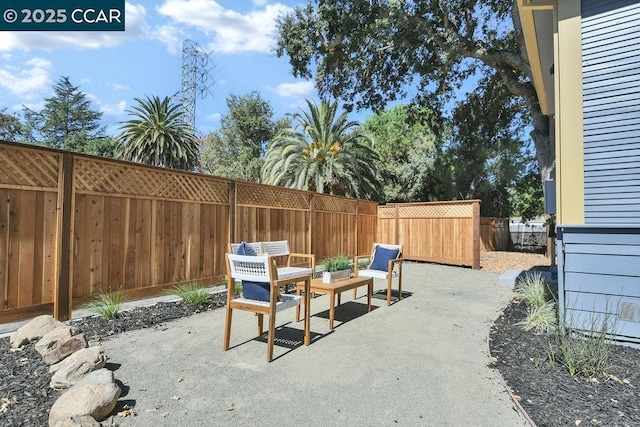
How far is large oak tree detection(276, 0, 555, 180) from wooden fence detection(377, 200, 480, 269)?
230 centimetres

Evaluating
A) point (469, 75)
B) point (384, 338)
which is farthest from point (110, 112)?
point (384, 338)

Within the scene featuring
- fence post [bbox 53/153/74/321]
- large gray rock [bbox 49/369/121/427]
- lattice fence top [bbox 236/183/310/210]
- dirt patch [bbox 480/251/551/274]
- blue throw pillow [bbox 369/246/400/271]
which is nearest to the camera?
large gray rock [bbox 49/369/121/427]

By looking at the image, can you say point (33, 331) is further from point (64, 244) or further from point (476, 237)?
point (476, 237)

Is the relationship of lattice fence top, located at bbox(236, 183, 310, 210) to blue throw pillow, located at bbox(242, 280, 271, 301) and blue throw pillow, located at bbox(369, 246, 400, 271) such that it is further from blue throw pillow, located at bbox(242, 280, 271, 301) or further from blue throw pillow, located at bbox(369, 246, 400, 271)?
blue throw pillow, located at bbox(242, 280, 271, 301)

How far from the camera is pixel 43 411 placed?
90.6 inches

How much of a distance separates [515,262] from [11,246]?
1174 cm

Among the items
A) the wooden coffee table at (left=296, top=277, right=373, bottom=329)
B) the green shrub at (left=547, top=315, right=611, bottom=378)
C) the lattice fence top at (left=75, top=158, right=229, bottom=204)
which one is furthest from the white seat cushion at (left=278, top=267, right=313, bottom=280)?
the green shrub at (left=547, top=315, right=611, bottom=378)

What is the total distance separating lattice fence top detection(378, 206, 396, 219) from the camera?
12.1m

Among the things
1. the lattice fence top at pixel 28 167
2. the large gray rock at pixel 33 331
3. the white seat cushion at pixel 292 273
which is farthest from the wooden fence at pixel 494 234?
the large gray rock at pixel 33 331

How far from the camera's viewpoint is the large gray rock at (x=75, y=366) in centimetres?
258

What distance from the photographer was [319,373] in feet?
9.98

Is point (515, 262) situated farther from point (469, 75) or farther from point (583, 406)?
→ point (583, 406)

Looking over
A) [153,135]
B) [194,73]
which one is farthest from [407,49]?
[194,73]

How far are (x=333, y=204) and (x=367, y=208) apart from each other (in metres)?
2.13
